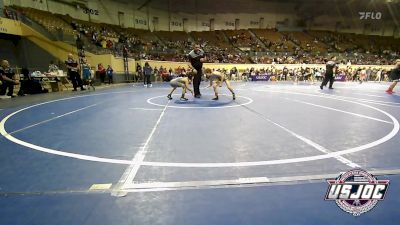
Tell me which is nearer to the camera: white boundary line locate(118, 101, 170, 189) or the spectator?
white boundary line locate(118, 101, 170, 189)

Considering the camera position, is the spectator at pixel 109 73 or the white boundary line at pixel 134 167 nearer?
the white boundary line at pixel 134 167

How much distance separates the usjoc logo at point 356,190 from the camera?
7.00 feet

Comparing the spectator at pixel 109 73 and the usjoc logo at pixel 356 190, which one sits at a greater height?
the spectator at pixel 109 73

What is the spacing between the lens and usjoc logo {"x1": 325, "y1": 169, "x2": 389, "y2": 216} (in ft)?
7.00

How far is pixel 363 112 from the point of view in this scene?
7.26 meters

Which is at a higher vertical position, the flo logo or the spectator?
the flo logo

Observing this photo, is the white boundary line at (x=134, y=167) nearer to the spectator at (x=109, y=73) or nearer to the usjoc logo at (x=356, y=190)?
the usjoc logo at (x=356, y=190)

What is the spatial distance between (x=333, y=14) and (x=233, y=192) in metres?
49.3

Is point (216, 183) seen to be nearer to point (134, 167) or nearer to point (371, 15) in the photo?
point (134, 167)

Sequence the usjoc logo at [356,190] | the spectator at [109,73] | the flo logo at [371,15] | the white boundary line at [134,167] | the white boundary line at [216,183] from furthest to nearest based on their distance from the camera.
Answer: the flo logo at [371,15], the spectator at [109,73], the white boundary line at [134,167], the white boundary line at [216,183], the usjoc logo at [356,190]

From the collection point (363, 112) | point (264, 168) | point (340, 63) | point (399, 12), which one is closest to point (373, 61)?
point (340, 63)

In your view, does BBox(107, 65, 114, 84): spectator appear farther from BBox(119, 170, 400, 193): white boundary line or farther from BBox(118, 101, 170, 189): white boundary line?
BBox(119, 170, 400, 193): white boundary line

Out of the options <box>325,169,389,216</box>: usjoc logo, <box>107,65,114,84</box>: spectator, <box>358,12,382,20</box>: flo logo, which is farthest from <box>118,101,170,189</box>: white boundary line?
<box>358,12,382,20</box>: flo logo

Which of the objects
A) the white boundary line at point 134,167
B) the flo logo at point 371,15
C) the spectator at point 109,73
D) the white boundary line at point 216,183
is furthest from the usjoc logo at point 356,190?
the flo logo at point 371,15
